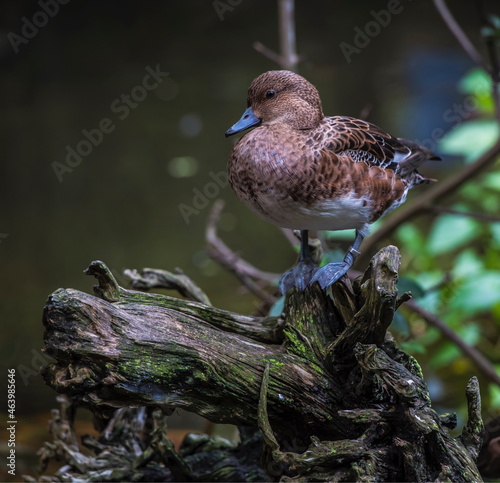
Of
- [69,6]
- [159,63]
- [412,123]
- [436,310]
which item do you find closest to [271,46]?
[159,63]

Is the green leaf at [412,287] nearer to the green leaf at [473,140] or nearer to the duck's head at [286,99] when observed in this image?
the duck's head at [286,99]

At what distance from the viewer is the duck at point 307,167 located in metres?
1.37

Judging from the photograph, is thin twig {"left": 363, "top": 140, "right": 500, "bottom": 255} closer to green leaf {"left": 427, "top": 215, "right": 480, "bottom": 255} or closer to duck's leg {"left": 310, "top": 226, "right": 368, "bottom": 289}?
green leaf {"left": 427, "top": 215, "right": 480, "bottom": 255}

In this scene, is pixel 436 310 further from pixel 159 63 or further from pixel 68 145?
pixel 159 63

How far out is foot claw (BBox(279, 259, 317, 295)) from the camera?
152cm

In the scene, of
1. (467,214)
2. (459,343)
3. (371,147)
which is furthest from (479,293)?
→ (371,147)

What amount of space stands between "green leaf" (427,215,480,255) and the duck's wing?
974mm

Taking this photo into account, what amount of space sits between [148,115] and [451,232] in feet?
11.0

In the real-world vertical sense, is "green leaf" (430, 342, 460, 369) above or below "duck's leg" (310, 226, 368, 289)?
above

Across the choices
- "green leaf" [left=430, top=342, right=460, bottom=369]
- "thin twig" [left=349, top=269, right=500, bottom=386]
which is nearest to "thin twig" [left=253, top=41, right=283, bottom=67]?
"thin twig" [left=349, top=269, right=500, bottom=386]

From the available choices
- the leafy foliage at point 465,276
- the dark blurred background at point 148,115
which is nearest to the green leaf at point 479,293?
the leafy foliage at point 465,276

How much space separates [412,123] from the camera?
4.80m

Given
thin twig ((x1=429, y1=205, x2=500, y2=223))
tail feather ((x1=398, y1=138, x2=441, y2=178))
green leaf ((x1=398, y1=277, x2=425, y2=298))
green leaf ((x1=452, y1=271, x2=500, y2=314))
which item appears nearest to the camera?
tail feather ((x1=398, y1=138, x2=441, y2=178))

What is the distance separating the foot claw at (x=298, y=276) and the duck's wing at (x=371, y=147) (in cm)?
30
